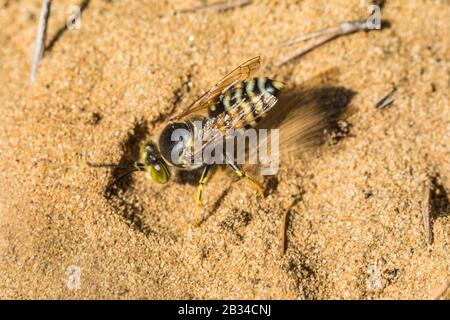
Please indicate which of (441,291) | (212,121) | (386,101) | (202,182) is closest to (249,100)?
(212,121)

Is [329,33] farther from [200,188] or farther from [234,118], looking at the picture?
[200,188]

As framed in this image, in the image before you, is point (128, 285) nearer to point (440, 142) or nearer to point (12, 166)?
point (12, 166)

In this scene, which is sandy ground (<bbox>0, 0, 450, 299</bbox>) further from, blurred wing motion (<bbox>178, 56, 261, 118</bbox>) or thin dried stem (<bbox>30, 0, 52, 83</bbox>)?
blurred wing motion (<bbox>178, 56, 261, 118</bbox>)

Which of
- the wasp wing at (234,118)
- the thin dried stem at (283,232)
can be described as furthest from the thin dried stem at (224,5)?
the thin dried stem at (283,232)

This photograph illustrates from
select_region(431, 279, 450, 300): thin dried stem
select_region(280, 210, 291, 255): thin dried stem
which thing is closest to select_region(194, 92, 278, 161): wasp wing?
select_region(280, 210, 291, 255): thin dried stem

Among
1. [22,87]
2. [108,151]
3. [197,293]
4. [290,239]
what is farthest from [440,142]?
[22,87]
